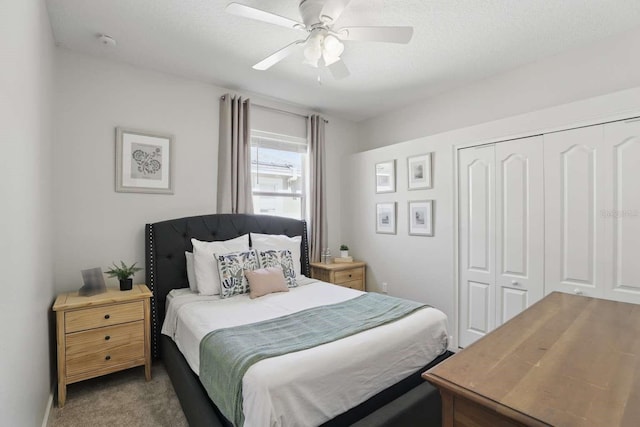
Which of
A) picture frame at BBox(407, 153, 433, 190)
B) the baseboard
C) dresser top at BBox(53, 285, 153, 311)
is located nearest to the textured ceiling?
picture frame at BBox(407, 153, 433, 190)

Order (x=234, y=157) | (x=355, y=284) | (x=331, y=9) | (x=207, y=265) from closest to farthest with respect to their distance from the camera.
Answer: (x=331, y=9) → (x=207, y=265) → (x=234, y=157) → (x=355, y=284)

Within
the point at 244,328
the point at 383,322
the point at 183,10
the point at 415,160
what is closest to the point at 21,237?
the point at 244,328

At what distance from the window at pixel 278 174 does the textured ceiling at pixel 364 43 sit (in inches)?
26.6

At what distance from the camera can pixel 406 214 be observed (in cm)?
353

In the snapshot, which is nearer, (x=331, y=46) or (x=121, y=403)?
(x=331, y=46)

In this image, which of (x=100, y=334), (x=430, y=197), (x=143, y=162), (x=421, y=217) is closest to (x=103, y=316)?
(x=100, y=334)

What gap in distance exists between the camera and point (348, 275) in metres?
3.78

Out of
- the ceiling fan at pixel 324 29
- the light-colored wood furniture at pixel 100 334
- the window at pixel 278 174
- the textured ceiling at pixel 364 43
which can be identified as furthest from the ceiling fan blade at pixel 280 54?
the light-colored wood furniture at pixel 100 334

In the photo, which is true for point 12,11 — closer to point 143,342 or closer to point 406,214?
point 143,342

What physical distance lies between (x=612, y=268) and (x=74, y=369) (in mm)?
3871

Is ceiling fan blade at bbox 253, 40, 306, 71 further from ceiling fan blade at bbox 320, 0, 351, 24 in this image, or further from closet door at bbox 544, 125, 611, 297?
closet door at bbox 544, 125, 611, 297

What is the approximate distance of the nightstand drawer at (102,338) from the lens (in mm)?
2129

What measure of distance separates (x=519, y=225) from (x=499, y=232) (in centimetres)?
17

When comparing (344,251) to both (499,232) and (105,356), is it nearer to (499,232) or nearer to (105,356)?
(499,232)
